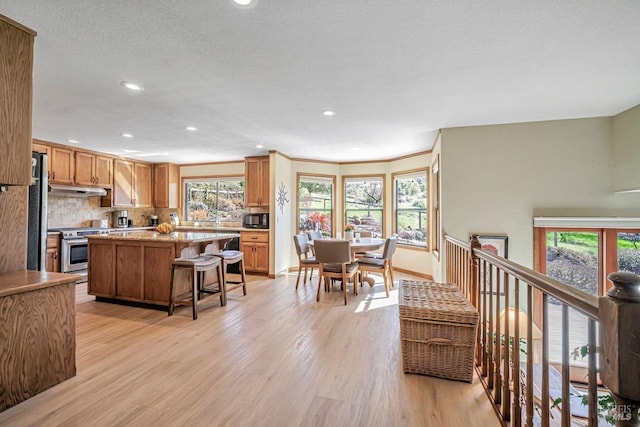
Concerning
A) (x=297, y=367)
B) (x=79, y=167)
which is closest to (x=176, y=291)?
(x=297, y=367)

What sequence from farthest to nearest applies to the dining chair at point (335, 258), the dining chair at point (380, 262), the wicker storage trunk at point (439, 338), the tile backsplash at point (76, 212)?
the tile backsplash at point (76, 212) < the dining chair at point (380, 262) < the dining chair at point (335, 258) < the wicker storage trunk at point (439, 338)

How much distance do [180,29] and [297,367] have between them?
2498 millimetres

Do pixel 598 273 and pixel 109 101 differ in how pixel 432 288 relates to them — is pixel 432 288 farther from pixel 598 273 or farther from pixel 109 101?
pixel 109 101

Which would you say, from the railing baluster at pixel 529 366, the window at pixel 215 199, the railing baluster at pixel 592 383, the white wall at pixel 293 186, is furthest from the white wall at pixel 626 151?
the window at pixel 215 199

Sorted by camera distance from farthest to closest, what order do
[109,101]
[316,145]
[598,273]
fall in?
[316,145] → [598,273] → [109,101]

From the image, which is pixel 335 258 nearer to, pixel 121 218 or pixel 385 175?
pixel 385 175

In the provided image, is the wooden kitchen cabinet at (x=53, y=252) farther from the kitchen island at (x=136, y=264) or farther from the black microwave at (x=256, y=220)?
the black microwave at (x=256, y=220)

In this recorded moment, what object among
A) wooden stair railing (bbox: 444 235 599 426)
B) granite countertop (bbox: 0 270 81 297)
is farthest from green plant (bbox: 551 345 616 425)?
granite countertop (bbox: 0 270 81 297)

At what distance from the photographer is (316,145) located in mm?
4977

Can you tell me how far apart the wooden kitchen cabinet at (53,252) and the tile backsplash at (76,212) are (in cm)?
68

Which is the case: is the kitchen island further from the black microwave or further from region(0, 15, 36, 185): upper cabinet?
the black microwave

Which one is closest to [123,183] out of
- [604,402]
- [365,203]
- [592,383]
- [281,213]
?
[281,213]

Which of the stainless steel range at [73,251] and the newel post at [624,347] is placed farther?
the stainless steel range at [73,251]

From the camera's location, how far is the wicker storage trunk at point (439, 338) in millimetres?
2066
